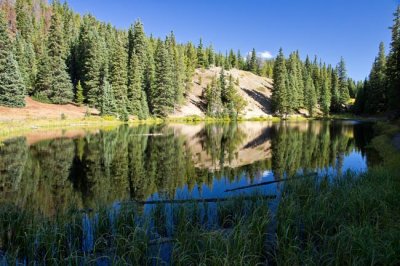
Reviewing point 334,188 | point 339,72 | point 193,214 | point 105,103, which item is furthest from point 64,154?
point 339,72

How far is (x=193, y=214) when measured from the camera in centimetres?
938

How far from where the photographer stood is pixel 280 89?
98.1 meters

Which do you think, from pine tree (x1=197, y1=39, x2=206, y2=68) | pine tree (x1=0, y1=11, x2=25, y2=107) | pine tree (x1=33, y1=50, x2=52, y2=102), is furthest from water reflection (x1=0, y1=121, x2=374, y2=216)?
pine tree (x1=197, y1=39, x2=206, y2=68)

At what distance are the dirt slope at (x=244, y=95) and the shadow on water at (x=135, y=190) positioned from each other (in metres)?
57.0

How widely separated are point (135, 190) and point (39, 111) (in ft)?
152

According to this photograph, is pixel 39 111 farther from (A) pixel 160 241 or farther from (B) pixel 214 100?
(A) pixel 160 241

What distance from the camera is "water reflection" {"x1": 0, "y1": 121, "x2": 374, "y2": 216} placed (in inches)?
547

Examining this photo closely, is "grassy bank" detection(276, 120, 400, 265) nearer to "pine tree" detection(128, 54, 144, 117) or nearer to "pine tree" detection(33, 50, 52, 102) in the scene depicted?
"pine tree" detection(128, 54, 144, 117)

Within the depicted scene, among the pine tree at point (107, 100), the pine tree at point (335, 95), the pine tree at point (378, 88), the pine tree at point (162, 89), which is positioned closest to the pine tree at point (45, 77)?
the pine tree at point (107, 100)

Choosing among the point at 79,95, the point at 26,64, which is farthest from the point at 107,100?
the point at 26,64

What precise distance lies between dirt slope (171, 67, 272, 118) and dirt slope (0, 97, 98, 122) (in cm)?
2766

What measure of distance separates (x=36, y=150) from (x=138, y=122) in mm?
41794

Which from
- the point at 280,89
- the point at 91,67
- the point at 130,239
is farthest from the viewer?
the point at 280,89

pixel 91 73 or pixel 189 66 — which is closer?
pixel 91 73
